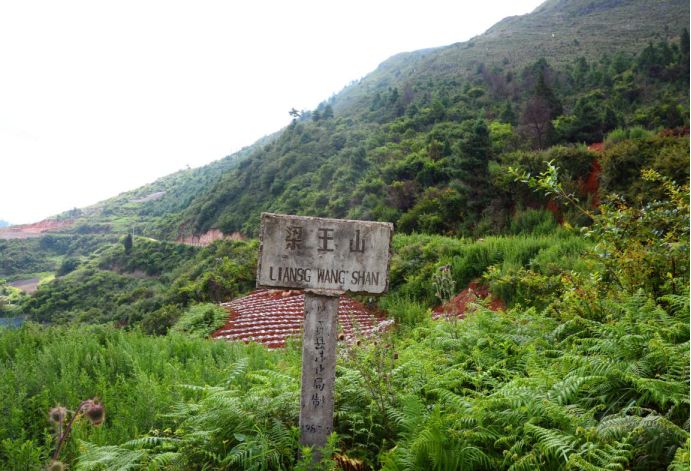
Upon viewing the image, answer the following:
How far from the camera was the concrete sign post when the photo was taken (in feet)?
9.46

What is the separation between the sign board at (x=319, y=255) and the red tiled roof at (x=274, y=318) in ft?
13.6

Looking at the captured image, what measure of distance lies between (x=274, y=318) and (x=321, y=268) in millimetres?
7453

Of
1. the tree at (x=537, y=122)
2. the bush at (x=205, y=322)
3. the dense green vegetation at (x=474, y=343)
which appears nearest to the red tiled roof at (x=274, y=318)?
the bush at (x=205, y=322)

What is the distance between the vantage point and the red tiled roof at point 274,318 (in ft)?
26.9

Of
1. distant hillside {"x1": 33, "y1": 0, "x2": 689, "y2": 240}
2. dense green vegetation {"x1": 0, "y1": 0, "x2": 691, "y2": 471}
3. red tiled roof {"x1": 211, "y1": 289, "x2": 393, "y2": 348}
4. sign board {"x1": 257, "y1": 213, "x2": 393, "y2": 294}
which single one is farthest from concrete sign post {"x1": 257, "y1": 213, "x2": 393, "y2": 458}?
distant hillside {"x1": 33, "y1": 0, "x2": 689, "y2": 240}

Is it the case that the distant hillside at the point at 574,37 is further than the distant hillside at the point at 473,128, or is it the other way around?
the distant hillside at the point at 574,37

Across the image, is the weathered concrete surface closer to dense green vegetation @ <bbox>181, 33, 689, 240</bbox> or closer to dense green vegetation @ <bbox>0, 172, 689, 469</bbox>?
dense green vegetation @ <bbox>0, 172, 689, 469</bbox>

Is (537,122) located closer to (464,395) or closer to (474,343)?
(474,343)

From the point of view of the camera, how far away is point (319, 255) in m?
2.93

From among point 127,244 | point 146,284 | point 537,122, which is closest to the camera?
point 537,122

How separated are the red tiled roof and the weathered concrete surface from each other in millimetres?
4050

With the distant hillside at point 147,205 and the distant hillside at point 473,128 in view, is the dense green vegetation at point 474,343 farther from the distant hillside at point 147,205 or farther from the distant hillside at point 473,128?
the distant hillside at point 147,205

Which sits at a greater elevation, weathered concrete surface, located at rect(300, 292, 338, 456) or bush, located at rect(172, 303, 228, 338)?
weathered concrete surface, located at rect(300, 292, 338, 456)

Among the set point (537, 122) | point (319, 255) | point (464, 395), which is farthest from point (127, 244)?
point (464, 395)
